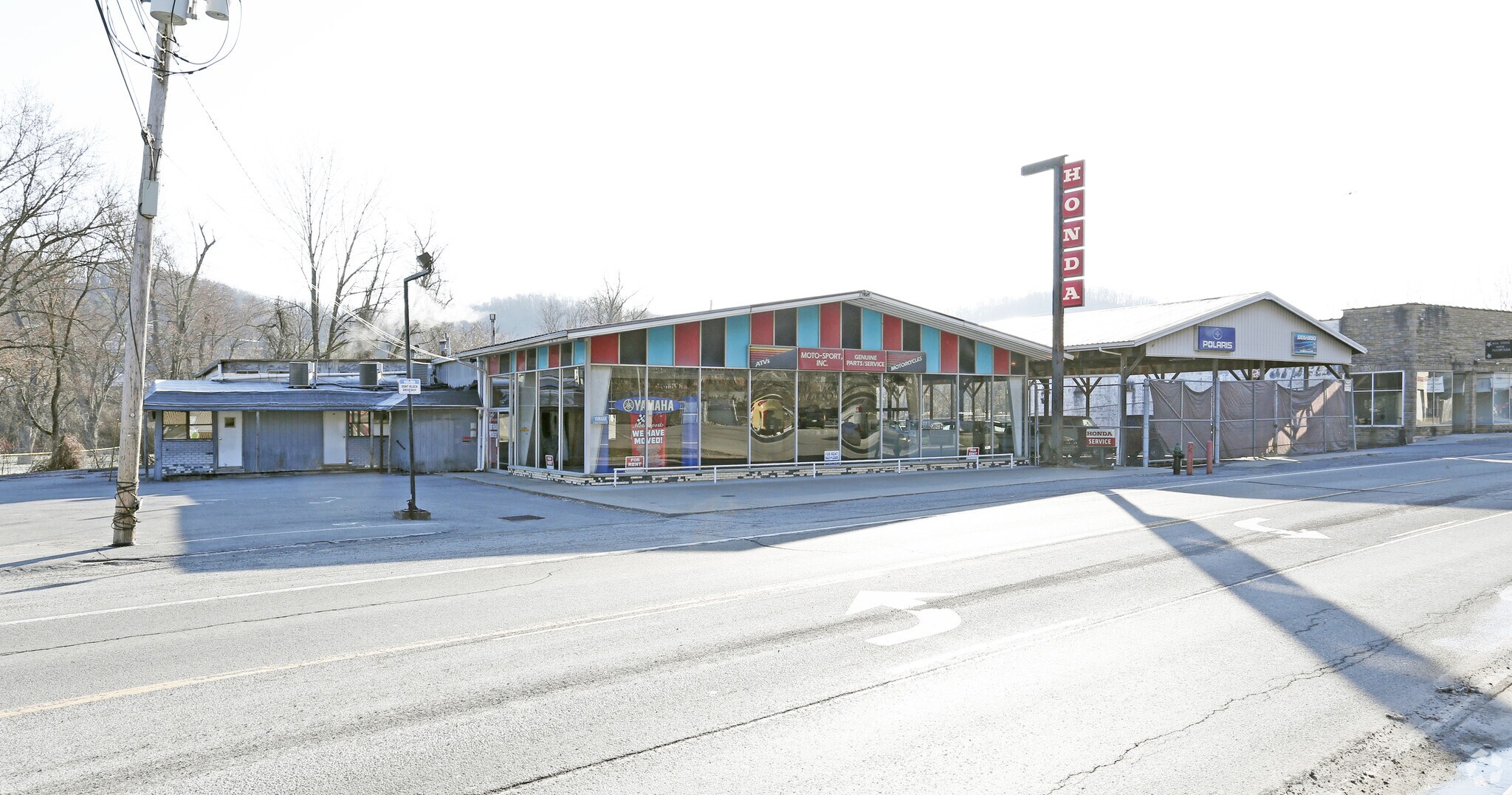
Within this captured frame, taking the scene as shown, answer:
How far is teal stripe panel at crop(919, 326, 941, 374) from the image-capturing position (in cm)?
2680

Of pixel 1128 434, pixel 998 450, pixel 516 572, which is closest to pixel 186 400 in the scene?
pixel 516 572

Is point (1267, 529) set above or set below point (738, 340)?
below

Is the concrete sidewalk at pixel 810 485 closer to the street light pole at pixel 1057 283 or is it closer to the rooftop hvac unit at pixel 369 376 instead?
the street light pole at pixel 1057 283

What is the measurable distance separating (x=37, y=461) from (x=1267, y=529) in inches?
1714

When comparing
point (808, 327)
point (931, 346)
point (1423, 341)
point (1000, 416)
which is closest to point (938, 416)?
point (931, 346)

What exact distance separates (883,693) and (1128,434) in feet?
81.6

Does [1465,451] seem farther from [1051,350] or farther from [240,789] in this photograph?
[240,789]

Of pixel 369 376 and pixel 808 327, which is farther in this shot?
pixel 369 376

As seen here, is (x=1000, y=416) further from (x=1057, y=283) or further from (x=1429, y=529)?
(x=1429, y=529)

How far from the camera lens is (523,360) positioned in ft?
84.7

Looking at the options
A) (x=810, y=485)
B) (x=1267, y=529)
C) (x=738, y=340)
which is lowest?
(x=810, y=485)

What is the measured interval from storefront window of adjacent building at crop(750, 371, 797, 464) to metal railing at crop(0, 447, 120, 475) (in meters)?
24.2

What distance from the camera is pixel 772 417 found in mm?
24562

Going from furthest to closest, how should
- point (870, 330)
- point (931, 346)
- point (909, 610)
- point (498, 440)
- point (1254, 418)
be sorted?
1. point (1254, 418)
2. point (498, 440)
3. point (931, 346)
4. point (870, 330)
5. point (909, 610)
